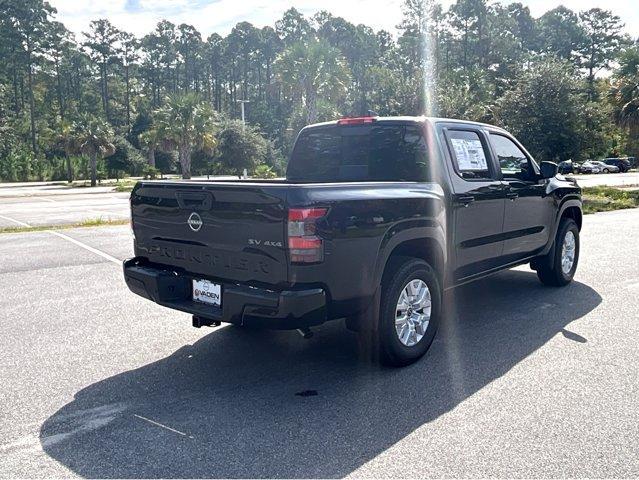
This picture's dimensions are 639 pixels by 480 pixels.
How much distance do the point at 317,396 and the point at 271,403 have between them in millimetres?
324

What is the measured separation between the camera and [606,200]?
20547mm

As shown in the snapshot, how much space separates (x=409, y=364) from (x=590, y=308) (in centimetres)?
272

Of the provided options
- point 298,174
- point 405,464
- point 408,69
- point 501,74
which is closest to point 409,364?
point 405,464

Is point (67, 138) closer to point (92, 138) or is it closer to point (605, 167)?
point (92, 138)

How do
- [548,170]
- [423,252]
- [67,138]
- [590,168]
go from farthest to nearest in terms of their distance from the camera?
[590,168], [67,138], [548,170], [423,252]

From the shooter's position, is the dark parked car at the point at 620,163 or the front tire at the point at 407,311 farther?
the dark parked car at the point at 620,163

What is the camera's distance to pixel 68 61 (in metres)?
83.4

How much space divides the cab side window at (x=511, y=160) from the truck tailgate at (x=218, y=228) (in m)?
3.01

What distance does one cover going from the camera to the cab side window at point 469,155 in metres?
5.23

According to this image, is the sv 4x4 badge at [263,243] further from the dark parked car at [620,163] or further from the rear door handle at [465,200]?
the dark parked car at [620,163]

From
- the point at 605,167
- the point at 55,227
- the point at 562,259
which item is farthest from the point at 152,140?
the point at 562,259

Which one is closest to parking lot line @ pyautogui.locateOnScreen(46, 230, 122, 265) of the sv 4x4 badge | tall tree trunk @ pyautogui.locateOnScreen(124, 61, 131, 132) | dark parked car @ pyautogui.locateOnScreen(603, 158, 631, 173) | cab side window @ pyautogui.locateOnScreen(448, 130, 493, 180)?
cab side window @ pyautogui.locateOnScreen(448, 130, 493, 180)

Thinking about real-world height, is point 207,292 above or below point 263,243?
below

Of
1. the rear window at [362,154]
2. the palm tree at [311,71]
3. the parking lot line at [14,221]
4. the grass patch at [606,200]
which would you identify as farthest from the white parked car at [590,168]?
the rear window at [362,154]
